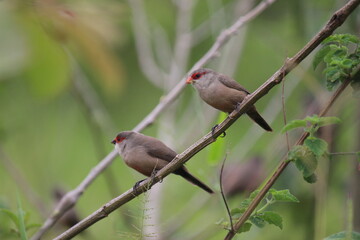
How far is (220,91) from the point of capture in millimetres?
2490

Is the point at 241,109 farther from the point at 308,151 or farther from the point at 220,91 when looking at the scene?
the point at 220,91

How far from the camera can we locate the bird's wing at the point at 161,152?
2.65 meters

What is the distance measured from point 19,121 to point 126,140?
1144mm

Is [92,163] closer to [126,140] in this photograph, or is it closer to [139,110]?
[139,110]

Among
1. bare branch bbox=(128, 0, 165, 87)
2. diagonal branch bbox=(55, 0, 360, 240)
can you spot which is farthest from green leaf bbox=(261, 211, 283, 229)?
bare branch bbox=(128, 0, 165, 87)

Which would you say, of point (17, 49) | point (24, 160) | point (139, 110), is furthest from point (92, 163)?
point (17, 49)

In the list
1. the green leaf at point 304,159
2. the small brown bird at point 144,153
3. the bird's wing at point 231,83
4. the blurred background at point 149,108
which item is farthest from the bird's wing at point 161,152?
the green leaf at point 304,159

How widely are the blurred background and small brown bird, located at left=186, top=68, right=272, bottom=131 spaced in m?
0.08

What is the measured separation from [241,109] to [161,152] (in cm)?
109

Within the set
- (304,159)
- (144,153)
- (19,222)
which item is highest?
(19,222)

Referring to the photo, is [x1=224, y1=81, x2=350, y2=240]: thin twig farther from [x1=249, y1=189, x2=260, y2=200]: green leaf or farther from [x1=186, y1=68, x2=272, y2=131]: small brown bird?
[x1=186, y1=68, x2=272, y2=131]: small brown bird

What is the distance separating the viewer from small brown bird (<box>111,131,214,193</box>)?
8.71 ft

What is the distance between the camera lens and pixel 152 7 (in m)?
5.12

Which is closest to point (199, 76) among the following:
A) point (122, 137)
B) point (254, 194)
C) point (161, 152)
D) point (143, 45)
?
point (161, 152)
